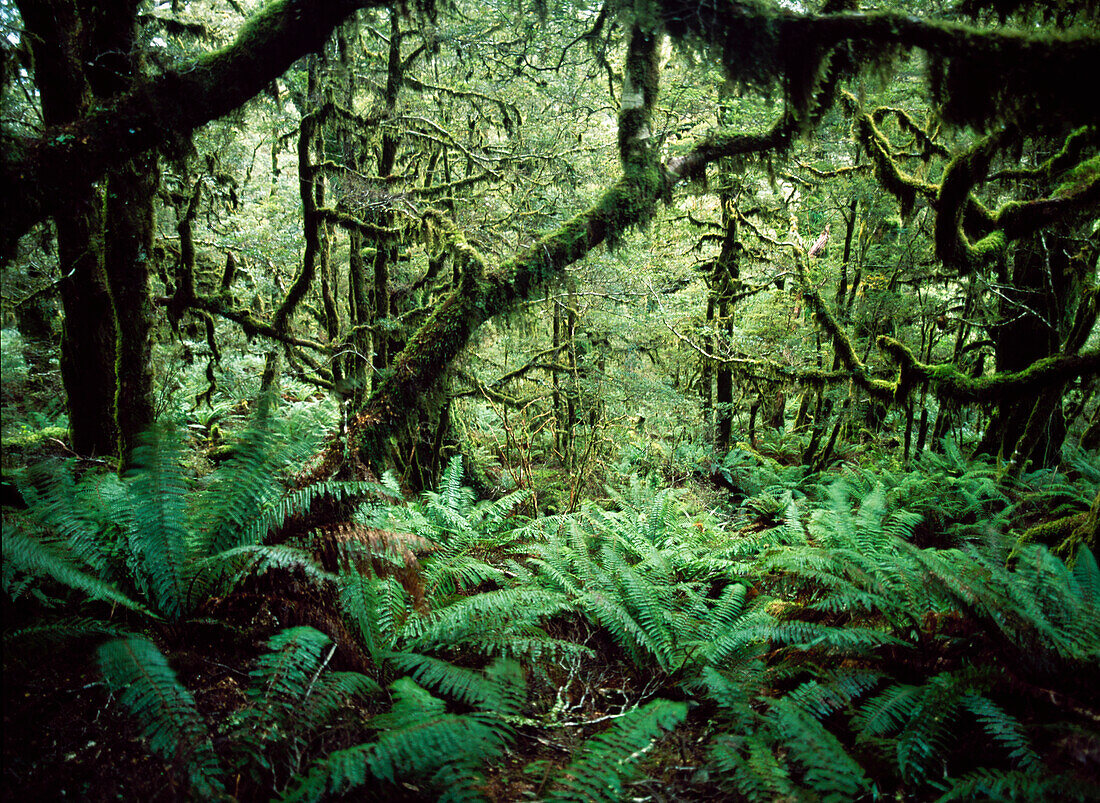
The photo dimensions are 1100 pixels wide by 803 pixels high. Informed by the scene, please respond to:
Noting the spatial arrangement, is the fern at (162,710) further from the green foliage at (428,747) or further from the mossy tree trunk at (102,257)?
the mossy tree trunk at (102,257)

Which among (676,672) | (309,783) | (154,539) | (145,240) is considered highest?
(145,240)

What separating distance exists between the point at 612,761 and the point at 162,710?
1.53m

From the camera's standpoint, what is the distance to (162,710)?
1.73 meters

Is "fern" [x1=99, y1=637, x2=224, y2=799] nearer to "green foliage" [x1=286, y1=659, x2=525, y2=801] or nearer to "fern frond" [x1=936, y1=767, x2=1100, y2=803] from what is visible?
"green foliage" [x1=286, y1=659, x2=525, y2=801]

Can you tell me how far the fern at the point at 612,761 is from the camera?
1.76m

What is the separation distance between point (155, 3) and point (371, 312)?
4.12 meters

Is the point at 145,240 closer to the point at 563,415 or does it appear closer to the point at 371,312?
the point at 371,312

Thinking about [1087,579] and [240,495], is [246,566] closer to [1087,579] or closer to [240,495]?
[240,495]

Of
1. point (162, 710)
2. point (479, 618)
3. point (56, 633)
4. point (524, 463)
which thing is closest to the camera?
point (162, 710)

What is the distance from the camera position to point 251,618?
103 inches

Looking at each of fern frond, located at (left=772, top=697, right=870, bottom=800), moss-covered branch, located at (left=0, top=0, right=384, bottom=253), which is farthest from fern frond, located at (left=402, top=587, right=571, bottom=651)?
moss-covered branch, located at (left=0, top=0, right=384, bottom=253)

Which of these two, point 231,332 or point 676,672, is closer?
point 676,672

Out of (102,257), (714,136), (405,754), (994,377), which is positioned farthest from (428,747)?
(714,136)

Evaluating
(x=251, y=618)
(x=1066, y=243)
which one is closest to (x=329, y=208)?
(x=251, y=618)
